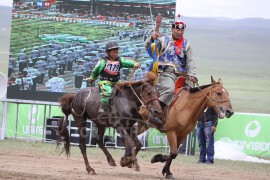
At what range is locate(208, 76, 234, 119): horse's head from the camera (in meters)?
15.4

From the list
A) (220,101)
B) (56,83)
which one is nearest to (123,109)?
(220,101)

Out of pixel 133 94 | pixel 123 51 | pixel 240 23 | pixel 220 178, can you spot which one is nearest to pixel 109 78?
pixel 133 94

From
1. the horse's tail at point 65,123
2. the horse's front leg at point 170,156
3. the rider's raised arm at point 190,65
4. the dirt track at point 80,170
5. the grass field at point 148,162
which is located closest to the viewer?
the dirt track at point 80,170

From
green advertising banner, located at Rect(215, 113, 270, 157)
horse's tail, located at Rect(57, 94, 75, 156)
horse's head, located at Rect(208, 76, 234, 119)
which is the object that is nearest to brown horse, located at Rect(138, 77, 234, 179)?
horse's head, located at Rect(208, 76, 234, 119)

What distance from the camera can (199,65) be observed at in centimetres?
2875

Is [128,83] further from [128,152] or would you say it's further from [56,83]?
[56,83]

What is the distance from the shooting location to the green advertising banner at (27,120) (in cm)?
2456

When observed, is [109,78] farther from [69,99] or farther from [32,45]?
[32,45]

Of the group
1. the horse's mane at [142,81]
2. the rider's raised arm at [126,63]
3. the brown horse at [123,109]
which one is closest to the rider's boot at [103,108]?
the brown horse at [123,109]

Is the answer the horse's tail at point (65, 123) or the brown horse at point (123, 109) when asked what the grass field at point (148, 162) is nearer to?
the horse's tail at point (65, 123)

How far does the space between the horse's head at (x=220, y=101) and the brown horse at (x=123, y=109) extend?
1096mm

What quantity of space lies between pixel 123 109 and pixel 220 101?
1.85 m

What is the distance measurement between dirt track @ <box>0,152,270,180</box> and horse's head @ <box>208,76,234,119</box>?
1432 millimetres

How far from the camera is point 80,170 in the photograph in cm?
1603
